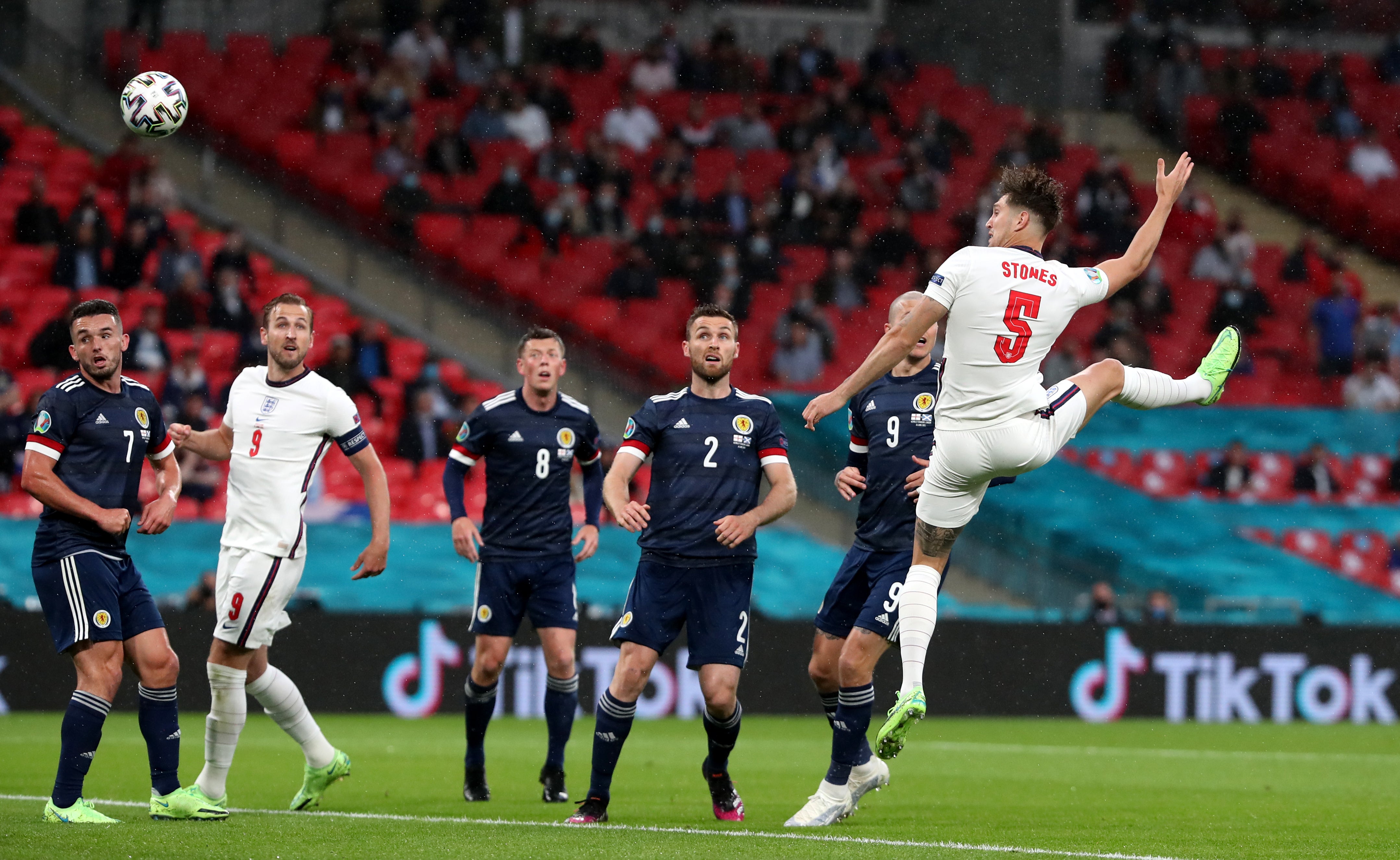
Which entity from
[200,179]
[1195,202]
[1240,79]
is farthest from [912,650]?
[1240,79]

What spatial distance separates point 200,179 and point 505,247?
413cm

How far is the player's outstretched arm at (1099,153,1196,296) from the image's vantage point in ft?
25.6

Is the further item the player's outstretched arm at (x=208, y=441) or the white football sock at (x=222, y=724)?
the player's outstretched arm at (x=208, y=441)

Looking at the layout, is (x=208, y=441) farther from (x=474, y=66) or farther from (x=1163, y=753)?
(x=474, y=66)

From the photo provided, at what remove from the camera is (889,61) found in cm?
2628

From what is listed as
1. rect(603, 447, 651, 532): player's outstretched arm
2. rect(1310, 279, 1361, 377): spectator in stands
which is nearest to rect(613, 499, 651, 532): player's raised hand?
rect(603, 447, 651, 532): player's outstretched arm

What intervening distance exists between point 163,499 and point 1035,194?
429 cm

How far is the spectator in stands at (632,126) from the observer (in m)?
23.8

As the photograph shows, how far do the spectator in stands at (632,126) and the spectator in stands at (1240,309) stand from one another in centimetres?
792

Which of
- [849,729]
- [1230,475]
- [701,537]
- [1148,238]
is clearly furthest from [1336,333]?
[701,537]

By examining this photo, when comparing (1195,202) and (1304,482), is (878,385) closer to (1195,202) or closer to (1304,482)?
(1304,482)

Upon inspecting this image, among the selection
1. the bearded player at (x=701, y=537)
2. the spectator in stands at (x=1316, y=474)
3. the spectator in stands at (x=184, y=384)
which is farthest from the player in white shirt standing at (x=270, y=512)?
A: the spectator in stands at (x=1316, y=474)

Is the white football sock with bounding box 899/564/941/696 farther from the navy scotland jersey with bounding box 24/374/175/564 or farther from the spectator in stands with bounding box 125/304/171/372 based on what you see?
the spectator in stands with bounding box 125/304/171/372

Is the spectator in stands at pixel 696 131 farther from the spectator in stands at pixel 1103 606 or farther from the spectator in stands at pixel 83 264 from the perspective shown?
the spectator in stands at pixel 1103 606
